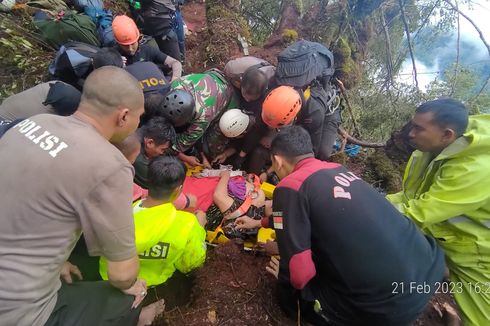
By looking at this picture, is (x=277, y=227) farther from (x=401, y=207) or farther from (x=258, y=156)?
(x=258, y=156)

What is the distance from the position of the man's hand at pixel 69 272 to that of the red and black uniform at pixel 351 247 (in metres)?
1.72

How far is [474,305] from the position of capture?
9.74 ft

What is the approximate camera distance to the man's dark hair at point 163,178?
270 cm

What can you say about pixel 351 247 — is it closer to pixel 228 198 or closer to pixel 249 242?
pixel 249 242

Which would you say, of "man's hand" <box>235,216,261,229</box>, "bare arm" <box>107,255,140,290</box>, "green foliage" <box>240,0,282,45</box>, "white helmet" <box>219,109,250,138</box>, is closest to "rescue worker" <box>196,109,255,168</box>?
"white helmet" <box>219,109,250,138</box>

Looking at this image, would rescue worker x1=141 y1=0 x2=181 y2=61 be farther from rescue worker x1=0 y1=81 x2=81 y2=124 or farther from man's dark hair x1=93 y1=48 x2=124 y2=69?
rescue worker x1=0 y1=81 x2=81 y2=124

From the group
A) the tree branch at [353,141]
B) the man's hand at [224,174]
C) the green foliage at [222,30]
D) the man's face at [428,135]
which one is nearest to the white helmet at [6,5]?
the green foliage at [222,30]

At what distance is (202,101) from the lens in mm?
4145

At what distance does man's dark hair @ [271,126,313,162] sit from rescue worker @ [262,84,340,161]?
3.94 ft

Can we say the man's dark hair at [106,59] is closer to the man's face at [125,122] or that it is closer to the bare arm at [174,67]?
the bare arm at [174,67]

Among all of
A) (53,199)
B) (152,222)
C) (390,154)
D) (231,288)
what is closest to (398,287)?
(231,288)

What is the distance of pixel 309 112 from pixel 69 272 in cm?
336

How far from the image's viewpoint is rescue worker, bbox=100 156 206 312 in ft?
8.43

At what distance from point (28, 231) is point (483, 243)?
3443 millimetres
